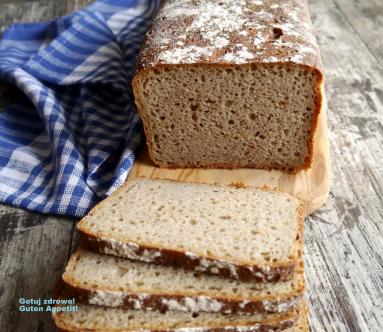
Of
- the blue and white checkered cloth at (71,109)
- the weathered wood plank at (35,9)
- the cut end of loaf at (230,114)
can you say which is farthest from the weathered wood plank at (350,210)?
the weathered wood plank at (35,9)

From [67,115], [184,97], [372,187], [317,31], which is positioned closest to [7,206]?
[67,115]

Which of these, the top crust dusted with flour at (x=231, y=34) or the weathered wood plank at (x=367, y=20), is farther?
the weathered wood plank at (x=367, y=20)

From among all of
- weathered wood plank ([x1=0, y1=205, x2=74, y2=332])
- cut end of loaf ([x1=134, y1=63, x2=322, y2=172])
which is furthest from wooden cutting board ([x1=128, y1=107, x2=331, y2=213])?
weathered wood plank ([x1=0, y1=205, x2=74, y2=332])

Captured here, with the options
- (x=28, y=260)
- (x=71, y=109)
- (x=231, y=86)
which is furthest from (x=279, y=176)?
(x=71, y=109)

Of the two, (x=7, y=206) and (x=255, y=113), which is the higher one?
(x=255, y=113)

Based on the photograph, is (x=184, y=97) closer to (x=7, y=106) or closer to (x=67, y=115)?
(x=67, y=115)

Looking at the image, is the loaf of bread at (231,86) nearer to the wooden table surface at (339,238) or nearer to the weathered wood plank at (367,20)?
the wooden table surface at (339,238)
